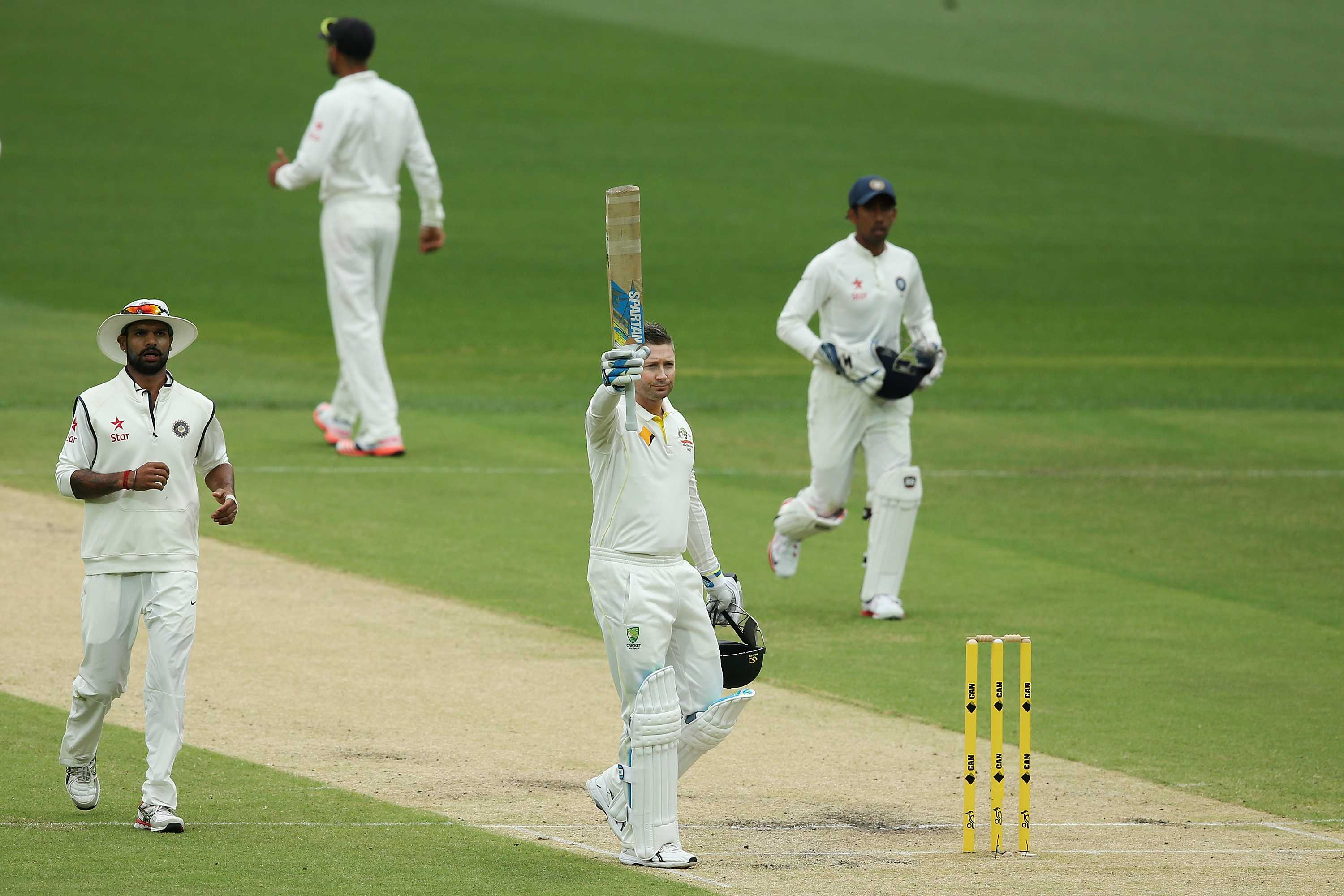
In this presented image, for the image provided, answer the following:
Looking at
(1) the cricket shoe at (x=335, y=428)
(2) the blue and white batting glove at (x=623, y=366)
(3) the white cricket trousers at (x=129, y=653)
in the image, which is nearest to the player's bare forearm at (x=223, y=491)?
(3) the white cricket trousers at (x=129, y=653)

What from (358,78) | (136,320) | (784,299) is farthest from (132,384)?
(784,299)

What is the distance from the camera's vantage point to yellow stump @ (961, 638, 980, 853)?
7.20 metres

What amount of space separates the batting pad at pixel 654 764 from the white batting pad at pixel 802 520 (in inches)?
193

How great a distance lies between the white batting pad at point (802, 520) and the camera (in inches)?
474

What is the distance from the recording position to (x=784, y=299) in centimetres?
3000

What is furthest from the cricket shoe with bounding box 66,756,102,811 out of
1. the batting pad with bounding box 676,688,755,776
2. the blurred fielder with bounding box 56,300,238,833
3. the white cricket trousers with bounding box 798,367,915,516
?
the white cricket trousers with bounding box 798,367,915,516

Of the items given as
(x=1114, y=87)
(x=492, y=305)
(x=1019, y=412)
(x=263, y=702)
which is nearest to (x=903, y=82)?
(x=1114, y=87)

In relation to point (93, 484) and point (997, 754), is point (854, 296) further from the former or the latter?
point (93, 484)

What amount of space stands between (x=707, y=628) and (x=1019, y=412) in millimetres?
13520

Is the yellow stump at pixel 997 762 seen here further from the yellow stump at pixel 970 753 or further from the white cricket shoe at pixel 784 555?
the white cricket shoe at pixel 784 555

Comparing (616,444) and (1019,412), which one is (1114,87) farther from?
(616,444)

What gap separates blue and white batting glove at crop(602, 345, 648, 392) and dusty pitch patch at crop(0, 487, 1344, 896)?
5.90 ft

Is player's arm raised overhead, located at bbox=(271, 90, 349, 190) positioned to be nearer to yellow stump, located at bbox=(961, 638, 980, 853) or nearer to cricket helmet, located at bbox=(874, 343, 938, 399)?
cricket helmet, located at bbox=(874, 343, 938, 399)

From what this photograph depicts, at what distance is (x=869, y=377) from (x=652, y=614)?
4.77 m
